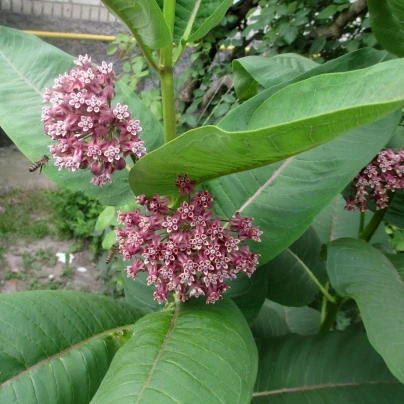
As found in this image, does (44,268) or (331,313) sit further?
(44,268)

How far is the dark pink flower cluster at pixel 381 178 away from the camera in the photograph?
3.24ft

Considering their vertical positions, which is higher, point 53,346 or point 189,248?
point 189,248

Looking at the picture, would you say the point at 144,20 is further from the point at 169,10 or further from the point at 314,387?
the point at 314,387

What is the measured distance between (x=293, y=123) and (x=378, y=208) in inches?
22.9

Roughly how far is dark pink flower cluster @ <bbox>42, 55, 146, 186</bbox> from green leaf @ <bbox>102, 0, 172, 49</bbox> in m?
0.11

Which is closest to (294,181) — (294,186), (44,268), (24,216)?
(294,186)

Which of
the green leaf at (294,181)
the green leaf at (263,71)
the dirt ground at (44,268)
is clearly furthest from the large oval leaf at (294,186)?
the dirt ground at (44,268)

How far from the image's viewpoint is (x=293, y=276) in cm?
116

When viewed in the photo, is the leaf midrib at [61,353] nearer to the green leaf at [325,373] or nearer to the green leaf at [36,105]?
the green leaf at [36,105]

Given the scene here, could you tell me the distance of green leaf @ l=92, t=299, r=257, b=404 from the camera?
2.01 ft

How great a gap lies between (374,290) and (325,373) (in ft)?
1.05

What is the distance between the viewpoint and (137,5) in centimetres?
66

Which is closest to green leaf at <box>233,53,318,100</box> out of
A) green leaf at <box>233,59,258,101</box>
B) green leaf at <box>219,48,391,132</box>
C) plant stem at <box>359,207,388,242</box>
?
green leaf at <box>233,59,258,101</box>

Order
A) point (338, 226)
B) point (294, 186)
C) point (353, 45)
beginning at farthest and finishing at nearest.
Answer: point (353, 45) → point (338, 226) → point (294, 186)
